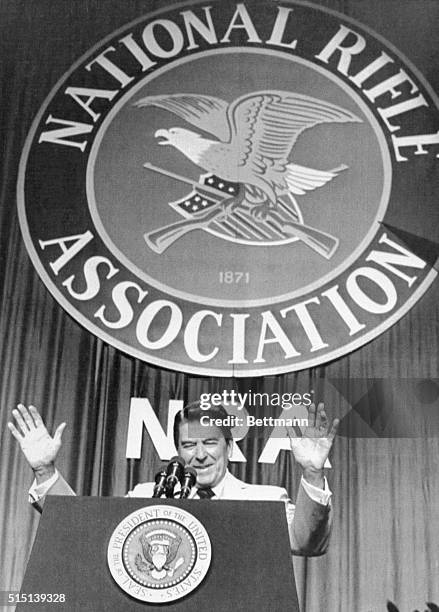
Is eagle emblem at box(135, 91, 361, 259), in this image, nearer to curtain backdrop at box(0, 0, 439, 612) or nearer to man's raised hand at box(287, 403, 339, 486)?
curtain backdrop at box(0, 0, 439, 612)

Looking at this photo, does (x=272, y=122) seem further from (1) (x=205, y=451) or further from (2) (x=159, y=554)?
(2) (x=159, y=554)

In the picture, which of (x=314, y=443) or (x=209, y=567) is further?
(x=314, y=443)

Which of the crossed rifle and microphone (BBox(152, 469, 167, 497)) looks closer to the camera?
microphone (BBox(152, 469, 167, 497))

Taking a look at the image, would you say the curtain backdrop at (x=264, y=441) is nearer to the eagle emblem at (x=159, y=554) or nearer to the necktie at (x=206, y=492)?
the necktie at (x=206, y=492)

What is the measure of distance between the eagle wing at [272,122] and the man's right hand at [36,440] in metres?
1.82

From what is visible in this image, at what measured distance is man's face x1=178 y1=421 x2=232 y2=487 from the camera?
500cm

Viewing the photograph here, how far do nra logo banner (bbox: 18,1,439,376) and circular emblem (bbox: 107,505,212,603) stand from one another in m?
1.70

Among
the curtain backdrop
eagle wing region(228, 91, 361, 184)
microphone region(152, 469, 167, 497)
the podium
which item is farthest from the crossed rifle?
the podium

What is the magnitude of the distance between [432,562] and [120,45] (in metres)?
3.39

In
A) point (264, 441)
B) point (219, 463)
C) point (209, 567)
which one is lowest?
point (209, 567)

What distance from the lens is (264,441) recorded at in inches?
198

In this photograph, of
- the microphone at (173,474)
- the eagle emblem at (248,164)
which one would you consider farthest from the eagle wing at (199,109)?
the microphone at (173,474)

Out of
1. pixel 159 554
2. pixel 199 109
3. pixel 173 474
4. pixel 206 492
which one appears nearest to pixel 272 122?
pixel 199 109

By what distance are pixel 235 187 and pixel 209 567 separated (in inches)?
110
